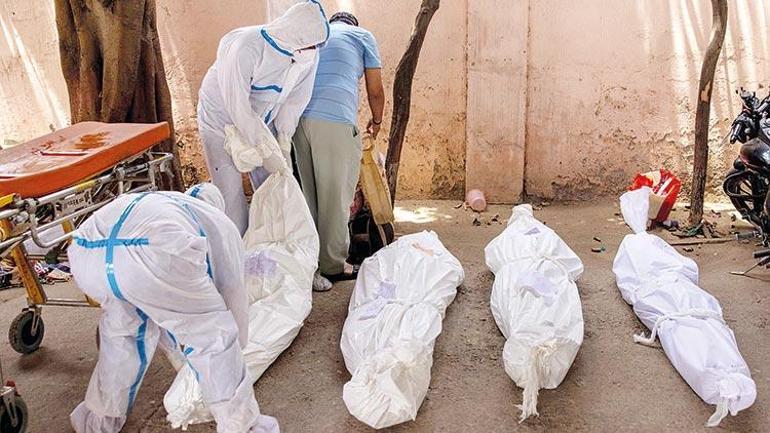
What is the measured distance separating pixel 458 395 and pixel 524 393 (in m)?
0.29

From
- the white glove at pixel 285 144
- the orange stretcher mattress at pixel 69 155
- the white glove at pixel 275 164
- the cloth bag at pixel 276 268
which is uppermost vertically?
the orange stretcher mattress at pixel 69 155

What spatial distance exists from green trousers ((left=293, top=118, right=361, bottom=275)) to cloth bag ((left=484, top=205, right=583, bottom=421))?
874 mm

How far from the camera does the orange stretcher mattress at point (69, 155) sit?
2.13m

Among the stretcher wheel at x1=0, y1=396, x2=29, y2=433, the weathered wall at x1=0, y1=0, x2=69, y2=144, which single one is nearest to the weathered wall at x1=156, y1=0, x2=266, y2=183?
the weathered wall at x1=0, y1=0, x2=69, y2=144

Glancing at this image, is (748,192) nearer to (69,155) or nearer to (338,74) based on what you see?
(338,74)

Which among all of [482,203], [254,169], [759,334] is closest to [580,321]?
[759,334]

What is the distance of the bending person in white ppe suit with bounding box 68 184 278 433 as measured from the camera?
179 cm

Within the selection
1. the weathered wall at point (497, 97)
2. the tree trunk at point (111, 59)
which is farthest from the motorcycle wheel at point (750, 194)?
the tree trunk at point (111, 59)

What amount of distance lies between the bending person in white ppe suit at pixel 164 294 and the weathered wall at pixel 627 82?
155 inches

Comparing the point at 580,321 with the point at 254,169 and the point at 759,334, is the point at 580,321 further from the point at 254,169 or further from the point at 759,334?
the point at 254,169

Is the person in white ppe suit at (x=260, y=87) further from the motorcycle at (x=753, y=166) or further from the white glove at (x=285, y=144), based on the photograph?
the motorcycle at (x=753, y=166)

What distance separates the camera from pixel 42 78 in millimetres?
5871

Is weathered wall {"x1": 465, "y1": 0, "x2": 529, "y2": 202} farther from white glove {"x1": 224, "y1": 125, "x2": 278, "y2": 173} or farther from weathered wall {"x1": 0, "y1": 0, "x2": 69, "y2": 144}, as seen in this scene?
weathered wall {"x1": 0, "y1": 0, "x2": 69, "y2": 144}

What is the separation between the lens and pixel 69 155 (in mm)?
2525
